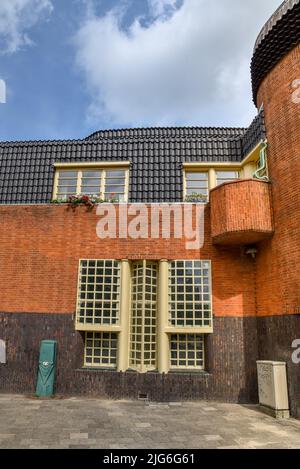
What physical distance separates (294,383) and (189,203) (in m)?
6.09

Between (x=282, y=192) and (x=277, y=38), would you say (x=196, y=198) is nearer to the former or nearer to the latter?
(x=282, y=192)

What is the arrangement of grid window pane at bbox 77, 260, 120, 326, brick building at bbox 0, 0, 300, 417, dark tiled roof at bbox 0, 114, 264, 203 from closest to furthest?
brick building at bbox 0, 0, 300, 417, grid window pane at bbox 77, 260, 120, 326, dark tiled roof at bbox 0, 114, 264, 203

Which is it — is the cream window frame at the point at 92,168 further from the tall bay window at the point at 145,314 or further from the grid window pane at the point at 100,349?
the grid window pane at the point at 100,349

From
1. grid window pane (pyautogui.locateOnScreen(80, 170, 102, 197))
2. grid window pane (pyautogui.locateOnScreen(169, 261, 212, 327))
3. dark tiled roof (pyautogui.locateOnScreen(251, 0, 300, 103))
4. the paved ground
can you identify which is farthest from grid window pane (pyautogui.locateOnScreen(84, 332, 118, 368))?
dark tiled roof (pyautogui.locateOnScreen(251, 0, 300, 103))

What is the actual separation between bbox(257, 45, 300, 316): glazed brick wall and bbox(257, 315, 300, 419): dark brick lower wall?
0.59 feet

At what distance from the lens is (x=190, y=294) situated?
11.2 metres

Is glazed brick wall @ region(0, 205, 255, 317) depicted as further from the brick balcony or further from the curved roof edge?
the curved roof edge

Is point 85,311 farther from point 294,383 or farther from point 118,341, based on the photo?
point 294,383

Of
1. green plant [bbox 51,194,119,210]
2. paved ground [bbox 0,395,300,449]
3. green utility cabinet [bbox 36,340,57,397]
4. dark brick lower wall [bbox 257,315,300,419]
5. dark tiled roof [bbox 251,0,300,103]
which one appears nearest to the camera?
paved ground [bbox 0,395,300,449]

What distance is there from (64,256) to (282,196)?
7.11 metres

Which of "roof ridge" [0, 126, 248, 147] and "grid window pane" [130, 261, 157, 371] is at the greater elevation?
"roof ridge" [0, 126, 248, 147]

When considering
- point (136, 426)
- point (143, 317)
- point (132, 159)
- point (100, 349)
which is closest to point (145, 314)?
point (143, 317)

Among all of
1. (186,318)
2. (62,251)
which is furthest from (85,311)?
(186,318)

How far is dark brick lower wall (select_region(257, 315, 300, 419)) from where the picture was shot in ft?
28.8
